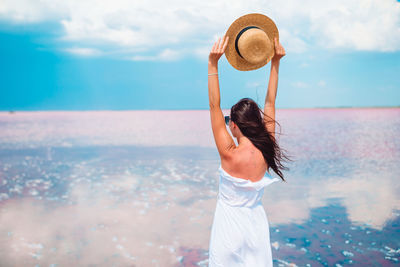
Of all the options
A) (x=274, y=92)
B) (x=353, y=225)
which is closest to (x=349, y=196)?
(x=353, y=225)

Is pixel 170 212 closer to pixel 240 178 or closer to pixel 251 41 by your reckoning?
pixel 240 178

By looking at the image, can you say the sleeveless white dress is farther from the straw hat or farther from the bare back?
the straw hat

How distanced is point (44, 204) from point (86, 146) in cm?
1031

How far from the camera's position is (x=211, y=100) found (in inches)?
90.8

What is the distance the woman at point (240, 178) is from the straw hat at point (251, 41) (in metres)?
0.24

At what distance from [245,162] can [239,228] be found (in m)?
0.52

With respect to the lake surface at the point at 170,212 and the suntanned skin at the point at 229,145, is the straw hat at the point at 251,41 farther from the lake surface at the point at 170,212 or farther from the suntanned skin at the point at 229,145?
the lake surface at the point at 170,212

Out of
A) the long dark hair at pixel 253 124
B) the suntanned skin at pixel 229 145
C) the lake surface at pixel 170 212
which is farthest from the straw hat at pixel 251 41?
the lake surface at pixel 170 212

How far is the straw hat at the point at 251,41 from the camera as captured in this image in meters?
2.54

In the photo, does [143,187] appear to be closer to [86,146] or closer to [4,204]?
[4,204]

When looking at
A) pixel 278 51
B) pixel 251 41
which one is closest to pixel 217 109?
pixel 251 41

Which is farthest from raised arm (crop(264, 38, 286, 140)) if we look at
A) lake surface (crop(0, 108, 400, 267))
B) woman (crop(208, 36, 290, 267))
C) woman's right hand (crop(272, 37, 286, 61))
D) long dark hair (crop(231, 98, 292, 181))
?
lake surface (crop(0, 108, 400, 267))

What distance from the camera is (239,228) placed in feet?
7.71

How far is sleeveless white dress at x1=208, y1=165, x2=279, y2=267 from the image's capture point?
2344mm
